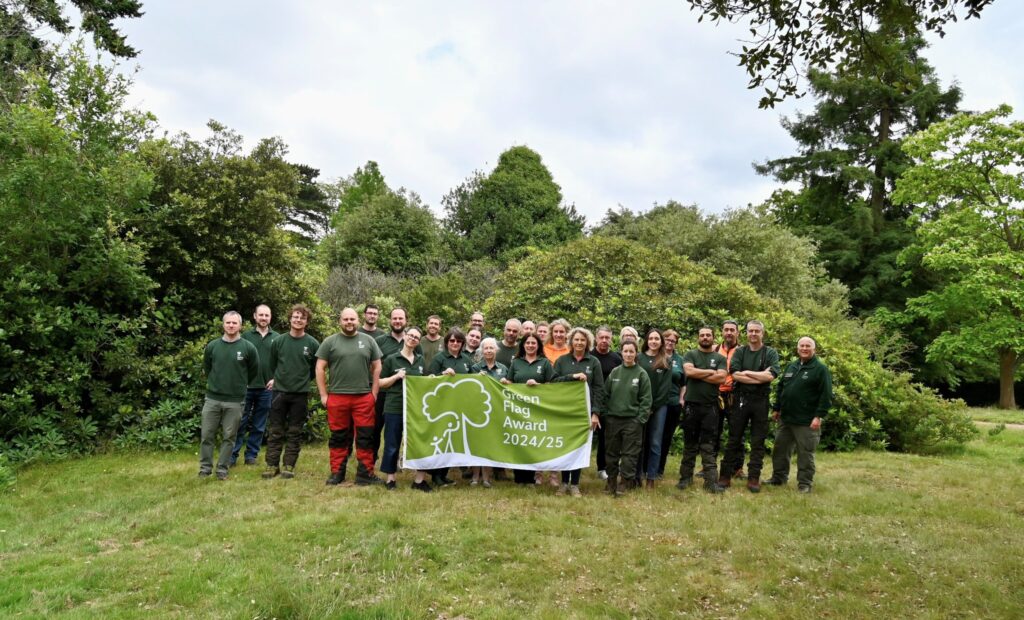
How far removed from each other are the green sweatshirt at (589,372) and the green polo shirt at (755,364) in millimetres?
1674

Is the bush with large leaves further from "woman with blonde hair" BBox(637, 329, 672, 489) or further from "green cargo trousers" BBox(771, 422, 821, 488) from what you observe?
"woman with blonde hair" BBox(637, 329, 672, 489)

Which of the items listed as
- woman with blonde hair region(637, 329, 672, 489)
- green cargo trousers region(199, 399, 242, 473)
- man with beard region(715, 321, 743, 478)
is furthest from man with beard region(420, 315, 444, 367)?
man with beard region(715, 321, 743, 478)

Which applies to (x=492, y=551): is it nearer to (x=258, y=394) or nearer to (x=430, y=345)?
(x=430, y=345)

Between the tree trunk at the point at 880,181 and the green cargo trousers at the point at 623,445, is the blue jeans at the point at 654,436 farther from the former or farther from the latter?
the tree trunk at the point at 880,181

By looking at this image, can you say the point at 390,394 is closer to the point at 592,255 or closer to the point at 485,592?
the point at 485,592

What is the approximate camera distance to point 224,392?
724 centimetres

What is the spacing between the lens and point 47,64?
13.1 metres

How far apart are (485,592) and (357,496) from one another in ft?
8.85

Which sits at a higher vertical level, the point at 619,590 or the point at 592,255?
the point at 592,255

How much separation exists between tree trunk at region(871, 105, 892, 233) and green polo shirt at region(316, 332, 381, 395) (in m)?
29.6

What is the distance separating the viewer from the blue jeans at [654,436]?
750cm

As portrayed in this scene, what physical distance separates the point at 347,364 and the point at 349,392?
0.32 metres

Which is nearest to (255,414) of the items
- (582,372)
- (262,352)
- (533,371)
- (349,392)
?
Result: (262,352)

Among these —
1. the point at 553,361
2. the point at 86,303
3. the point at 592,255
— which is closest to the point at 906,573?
the point at 553,361
